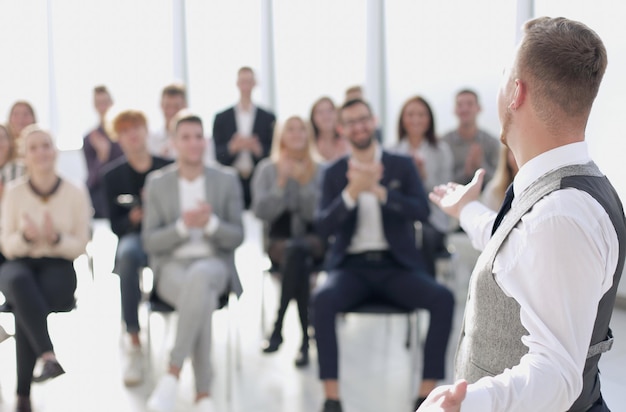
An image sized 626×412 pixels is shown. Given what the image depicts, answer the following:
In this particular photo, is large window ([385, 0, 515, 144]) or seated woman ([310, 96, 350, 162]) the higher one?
large window ([385, 0, 515, 144])

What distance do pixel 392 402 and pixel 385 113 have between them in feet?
16.3

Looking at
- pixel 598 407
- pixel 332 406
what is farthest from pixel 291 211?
pixel 598 407

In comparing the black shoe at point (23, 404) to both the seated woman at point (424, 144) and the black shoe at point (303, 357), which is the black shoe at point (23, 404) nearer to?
the black shoe at point (303, 357)

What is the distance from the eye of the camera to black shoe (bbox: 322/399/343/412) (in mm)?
2788

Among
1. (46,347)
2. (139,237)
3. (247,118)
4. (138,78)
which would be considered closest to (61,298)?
(46,347)

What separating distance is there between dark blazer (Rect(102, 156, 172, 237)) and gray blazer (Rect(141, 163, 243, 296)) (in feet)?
1.25

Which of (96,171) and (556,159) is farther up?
(556,159)

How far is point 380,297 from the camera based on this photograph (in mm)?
3070

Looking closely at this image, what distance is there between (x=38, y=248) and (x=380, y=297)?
1.62 meters

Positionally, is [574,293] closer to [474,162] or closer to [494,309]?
[494,309]

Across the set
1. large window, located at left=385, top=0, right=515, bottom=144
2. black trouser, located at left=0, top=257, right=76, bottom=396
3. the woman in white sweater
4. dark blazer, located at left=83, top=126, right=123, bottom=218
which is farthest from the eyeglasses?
dark blazer, located at left=83, top=126, right=123, bottom=218

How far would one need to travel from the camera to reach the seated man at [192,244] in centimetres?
296

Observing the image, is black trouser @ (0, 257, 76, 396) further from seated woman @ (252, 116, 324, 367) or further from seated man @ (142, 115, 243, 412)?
seated woman @ (252, 116, 324, 367)

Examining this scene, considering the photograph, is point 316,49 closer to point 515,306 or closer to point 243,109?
point 243,109
